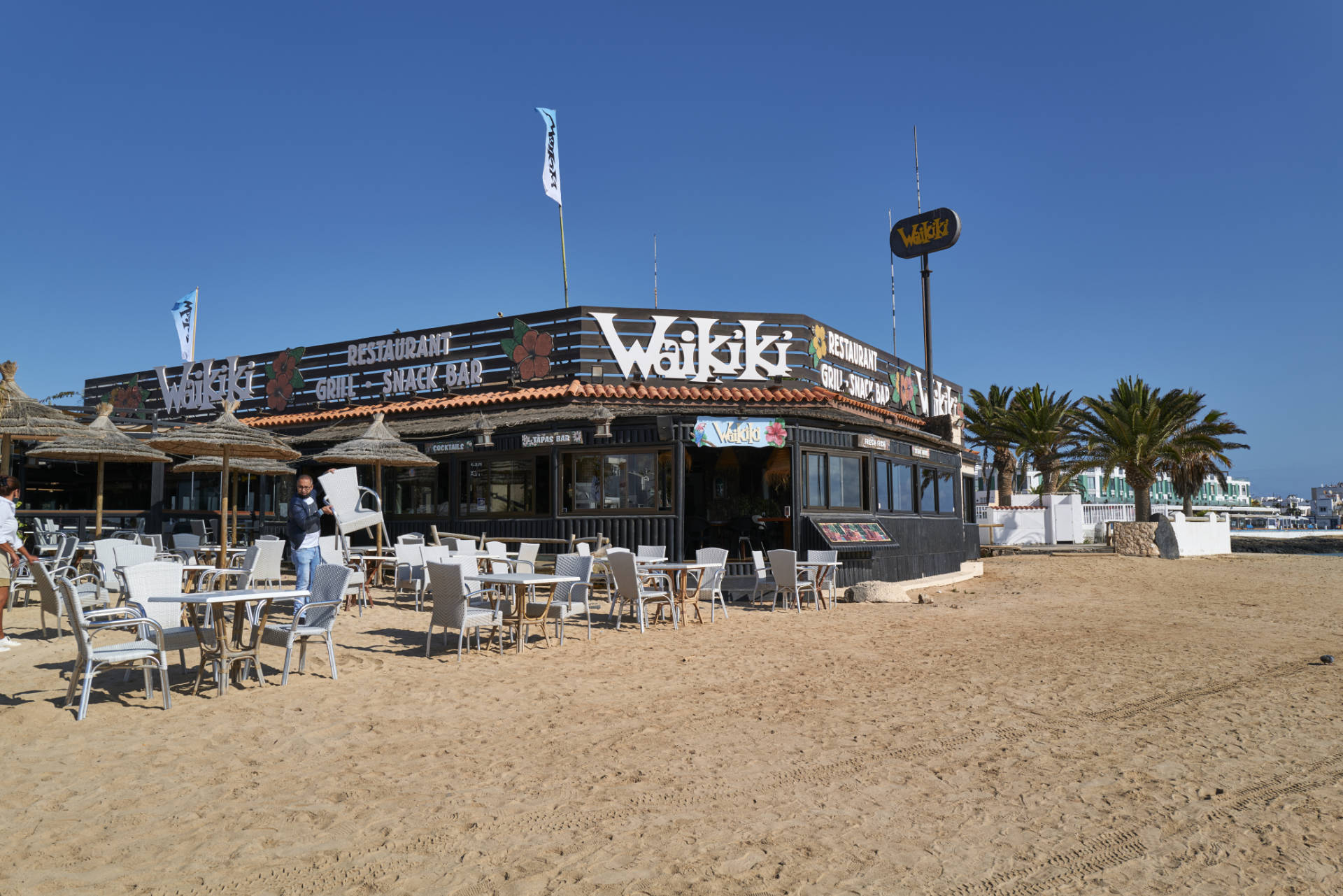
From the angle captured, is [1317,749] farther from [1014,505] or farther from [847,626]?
[1014,505]

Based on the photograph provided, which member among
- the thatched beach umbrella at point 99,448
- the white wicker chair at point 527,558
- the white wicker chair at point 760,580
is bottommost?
the white wicker chair at point 760,580

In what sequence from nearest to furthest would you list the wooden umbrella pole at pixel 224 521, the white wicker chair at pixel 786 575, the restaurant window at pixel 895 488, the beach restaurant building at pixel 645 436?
the wooden umbrella pole at pixel 224 521, the white wicker chair at pixel 786 575, the beach restaurant building at pixel 645 436, the restaurant window at pixel 895 488

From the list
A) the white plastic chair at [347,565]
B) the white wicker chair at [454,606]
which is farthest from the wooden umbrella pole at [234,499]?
the white wicker chair at [454,606]

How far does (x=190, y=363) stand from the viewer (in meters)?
22.1

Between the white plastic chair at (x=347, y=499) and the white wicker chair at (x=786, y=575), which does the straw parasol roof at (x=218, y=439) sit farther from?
the white wicker chair at (x=786, y=575)

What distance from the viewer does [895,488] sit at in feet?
53.4

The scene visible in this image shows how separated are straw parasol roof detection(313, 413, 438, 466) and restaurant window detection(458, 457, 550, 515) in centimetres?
189

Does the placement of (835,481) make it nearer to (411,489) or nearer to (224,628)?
(411,489)

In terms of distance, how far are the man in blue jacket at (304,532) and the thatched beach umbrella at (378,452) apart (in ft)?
11.1

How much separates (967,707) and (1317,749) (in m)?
1.99

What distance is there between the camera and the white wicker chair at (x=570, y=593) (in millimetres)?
9031

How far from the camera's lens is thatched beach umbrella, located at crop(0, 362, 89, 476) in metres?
12.3

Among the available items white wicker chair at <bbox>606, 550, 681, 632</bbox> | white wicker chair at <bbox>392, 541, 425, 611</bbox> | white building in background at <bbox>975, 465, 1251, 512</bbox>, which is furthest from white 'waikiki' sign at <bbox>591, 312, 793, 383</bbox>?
white building in background at <bbox>975, 465, 1251, 512</bbox>

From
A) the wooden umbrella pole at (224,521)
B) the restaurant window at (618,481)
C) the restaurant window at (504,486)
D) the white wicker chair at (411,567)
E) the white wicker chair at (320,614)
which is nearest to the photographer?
the white wicker chair at (320,614)
